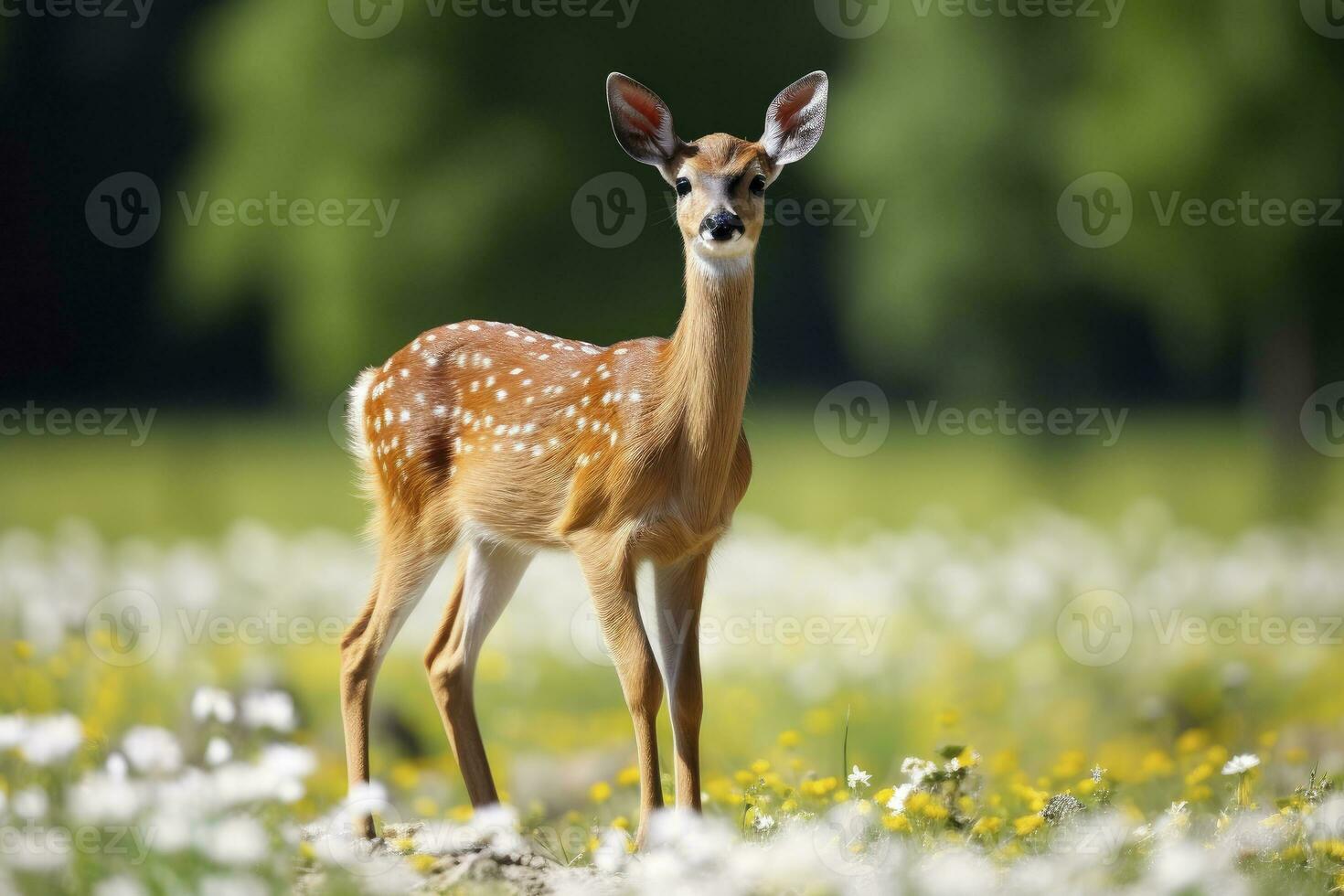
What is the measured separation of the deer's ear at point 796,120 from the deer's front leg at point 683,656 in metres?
1.22

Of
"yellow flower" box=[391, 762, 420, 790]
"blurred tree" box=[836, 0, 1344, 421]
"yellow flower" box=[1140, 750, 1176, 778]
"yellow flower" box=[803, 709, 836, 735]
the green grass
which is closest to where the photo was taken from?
"yellow flower" box=[1140, 750, 1176, 778]

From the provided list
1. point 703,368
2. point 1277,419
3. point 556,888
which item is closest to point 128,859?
point 556,888

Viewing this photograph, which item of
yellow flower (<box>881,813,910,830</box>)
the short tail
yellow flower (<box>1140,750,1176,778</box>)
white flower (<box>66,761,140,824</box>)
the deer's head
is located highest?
the deer's head

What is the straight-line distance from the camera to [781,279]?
1992cm

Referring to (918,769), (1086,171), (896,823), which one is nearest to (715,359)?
(918,769)

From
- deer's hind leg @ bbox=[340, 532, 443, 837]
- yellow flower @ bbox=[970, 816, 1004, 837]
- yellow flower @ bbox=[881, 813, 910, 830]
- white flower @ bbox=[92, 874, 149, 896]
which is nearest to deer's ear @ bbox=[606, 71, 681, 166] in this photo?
deer's hind leg @ bbox=[340, 532, 443, 837]

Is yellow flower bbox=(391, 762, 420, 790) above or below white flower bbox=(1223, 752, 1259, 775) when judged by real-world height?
below

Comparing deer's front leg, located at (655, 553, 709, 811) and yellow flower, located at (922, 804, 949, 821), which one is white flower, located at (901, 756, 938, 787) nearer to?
yellow flower, located at (922, 804, 949, 821)

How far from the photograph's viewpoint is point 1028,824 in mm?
4613

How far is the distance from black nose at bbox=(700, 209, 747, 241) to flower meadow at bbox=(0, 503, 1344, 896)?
122cm

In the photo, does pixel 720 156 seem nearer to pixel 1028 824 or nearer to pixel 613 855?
pixel 613 855

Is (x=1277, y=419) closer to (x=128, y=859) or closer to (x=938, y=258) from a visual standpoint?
(x=938, y=258)

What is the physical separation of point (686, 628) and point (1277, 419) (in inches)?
336

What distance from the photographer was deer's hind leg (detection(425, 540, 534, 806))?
5.16m
